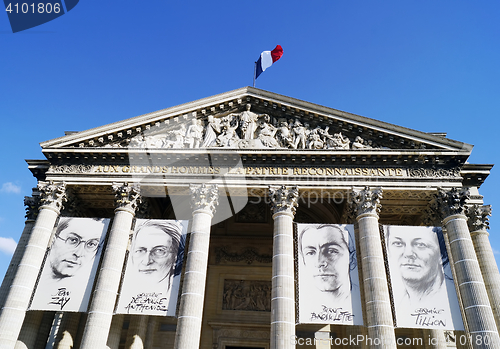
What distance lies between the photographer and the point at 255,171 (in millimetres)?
17562

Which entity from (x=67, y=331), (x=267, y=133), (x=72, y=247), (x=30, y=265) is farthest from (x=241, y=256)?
(x=30, y=265)

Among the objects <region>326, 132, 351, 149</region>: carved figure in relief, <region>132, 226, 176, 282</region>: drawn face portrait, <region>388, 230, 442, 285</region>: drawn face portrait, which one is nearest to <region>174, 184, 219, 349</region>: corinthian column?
<region>132, 226, 176, 282</region>: drawn face portrait

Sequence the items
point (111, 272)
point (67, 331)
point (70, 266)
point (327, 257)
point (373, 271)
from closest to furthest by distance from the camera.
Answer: point (373, 271), point (111, 272), point (327, 257), point (70, 266), point (67, 331)

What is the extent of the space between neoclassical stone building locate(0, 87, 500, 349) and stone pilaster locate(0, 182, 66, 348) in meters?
0.04

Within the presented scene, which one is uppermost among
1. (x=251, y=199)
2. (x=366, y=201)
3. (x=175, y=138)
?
(x=175, y=138)

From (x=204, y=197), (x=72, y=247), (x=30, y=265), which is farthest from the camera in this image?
(x=204, y=197)


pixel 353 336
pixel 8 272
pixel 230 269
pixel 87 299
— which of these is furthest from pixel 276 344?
pixel 8 272

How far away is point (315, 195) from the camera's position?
17484 millimetres

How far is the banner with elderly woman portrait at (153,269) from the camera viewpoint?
14914 mm

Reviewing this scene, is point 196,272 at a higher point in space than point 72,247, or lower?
lower

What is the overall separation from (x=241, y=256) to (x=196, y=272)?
768 centimetres

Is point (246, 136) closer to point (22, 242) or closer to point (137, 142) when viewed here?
point (137, 142)

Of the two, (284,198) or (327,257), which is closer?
(327,257)

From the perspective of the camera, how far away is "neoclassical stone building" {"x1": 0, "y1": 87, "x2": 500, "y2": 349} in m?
14.8
